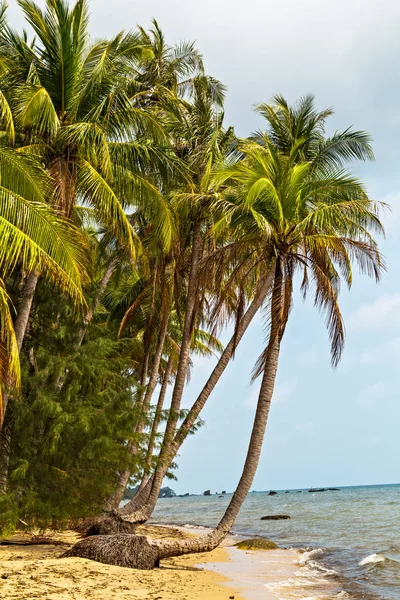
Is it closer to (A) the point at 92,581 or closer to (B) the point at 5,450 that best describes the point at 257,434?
(B) the point at 5,450

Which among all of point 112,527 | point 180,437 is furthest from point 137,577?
point 180,437

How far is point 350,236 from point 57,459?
8237 mm

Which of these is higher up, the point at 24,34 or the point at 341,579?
the point at 24,34

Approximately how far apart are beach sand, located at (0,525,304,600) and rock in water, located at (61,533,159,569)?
34cm

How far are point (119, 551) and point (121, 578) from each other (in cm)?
155

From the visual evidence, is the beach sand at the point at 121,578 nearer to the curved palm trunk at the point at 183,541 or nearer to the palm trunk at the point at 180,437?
the curved palm trunk at the point at 183,541

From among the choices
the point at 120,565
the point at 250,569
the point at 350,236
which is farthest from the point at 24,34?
the point at 250,569

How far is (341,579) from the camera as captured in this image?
14.3 m

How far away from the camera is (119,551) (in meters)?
10.9

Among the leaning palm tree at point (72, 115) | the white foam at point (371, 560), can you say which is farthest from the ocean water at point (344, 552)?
Answer: the leaning palm tree at point (72, 115)

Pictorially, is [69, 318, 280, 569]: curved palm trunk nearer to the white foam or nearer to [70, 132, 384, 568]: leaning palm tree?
[70, 132, 384, 568]: leaning palm tree

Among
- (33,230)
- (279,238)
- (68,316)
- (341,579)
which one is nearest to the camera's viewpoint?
(33,230)

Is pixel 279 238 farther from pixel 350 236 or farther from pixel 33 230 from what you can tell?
pixel 33 230

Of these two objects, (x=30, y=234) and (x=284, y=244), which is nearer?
(x=30, y=234)
